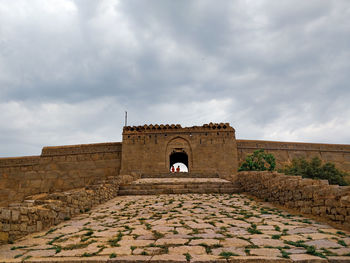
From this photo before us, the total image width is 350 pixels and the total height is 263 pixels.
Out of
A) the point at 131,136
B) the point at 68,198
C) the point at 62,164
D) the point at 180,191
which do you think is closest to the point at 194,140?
the point at 131,136

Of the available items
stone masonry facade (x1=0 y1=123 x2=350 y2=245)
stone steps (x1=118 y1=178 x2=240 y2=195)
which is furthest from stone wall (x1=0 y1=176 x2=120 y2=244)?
stone masonry facade (x1=0 y1=123 x2=350 y2=245)

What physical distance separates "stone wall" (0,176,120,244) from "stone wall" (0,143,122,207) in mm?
10569

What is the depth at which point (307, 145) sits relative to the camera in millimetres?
19734

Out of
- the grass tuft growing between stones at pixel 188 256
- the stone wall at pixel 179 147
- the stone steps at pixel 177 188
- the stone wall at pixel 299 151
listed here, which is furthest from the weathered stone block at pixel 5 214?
the stone wall at pixel 299 151

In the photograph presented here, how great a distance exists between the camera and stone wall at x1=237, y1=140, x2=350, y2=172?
62.4 ft

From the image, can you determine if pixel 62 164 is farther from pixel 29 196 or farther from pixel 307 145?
pixel 307 145

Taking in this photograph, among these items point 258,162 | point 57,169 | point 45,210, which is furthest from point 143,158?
point 45,210

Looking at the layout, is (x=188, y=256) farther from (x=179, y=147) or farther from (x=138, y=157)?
(x=138, y=157)

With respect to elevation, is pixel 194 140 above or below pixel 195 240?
above

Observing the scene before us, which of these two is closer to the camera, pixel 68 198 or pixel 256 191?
pixel 68 198

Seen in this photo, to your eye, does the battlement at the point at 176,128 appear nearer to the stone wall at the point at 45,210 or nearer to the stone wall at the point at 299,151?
the stone wall at the point at 299,151

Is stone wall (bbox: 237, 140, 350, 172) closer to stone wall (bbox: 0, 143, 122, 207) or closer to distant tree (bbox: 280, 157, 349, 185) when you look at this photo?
distant tree (bbox: 280, 157, 349, 185)

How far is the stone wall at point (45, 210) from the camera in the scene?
429cm

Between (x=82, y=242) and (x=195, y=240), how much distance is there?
6.29 feet
